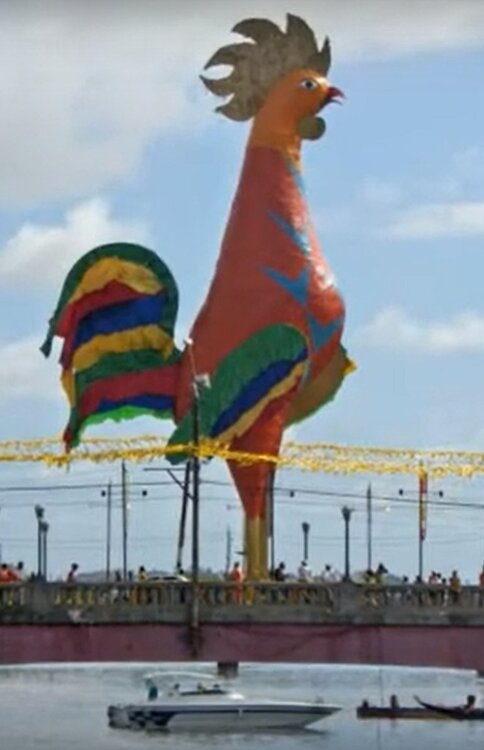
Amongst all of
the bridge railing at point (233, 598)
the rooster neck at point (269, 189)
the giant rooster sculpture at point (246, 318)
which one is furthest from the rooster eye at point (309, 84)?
the bridge railing at point (233, 598)

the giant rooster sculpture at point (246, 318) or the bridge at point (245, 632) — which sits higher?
the giant rooster sculpture at point (246, 318)

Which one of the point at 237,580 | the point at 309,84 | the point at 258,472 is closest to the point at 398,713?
the point at 258,472

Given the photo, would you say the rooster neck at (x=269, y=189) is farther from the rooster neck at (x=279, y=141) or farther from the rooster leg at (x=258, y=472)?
the rooster leg at (x=258, y=472)

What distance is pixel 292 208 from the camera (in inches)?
2542

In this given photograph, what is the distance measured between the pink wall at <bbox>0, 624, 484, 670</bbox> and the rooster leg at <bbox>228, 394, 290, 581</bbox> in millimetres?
11578

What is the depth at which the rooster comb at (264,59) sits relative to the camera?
2518 inches

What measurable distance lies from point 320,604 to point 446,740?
71.9 ft

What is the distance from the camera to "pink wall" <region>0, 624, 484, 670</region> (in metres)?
51.2

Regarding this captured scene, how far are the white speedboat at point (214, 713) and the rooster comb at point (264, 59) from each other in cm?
1768

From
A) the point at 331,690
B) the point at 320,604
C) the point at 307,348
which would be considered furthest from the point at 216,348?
the point at 331,690

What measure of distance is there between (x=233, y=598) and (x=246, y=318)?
40.8 ft

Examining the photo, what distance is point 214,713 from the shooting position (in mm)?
74750

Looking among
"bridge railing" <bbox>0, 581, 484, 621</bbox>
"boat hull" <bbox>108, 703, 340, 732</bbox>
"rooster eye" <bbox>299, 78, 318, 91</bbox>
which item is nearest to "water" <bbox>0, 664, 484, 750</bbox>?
"boat hull" <bbox>108, 703, 340, 732</bbox>

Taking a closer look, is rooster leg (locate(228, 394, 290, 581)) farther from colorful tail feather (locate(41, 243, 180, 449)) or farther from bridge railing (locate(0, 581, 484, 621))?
bridge railing (locate(0, 581, 484, 621))
